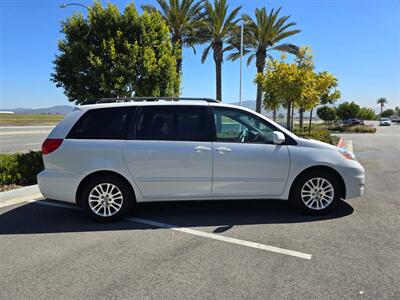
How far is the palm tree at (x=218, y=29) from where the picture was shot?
2266cm

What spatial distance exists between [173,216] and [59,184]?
1726mm

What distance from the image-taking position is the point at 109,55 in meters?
8.99

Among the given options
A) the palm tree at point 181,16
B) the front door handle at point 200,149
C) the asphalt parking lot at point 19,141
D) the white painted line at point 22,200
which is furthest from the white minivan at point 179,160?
the palm tree at point 181,16

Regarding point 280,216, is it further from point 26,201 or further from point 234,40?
point 234,40

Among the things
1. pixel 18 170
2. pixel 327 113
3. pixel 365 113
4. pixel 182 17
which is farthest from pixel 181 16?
pixel 365 113

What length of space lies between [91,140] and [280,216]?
301 cm

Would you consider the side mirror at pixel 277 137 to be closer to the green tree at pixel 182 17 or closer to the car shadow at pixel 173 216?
the car shadow at pixel 173 216

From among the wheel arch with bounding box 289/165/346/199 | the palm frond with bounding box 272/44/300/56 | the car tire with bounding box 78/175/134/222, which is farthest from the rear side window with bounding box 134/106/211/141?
the palm frond with bounding box 272/44/300/56

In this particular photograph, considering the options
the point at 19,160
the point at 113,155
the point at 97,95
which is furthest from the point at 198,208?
the point at 97,95

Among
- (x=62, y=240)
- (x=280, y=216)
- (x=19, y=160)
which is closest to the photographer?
(x=62, y=240)

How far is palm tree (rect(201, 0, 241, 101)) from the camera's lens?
22.7 meters

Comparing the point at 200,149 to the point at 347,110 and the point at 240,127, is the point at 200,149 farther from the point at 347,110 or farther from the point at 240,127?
the point at 347,110

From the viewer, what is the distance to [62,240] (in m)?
4.30

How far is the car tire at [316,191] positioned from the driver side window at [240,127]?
2.68ft
